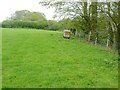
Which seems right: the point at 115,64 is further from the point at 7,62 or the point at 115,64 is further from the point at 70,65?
the point at 7,62

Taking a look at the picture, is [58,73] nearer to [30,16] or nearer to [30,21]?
[30,21]

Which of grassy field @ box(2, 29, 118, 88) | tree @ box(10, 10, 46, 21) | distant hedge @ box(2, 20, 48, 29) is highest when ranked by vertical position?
tree @ box(10, 10, 46, 21)

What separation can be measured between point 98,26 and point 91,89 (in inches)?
481

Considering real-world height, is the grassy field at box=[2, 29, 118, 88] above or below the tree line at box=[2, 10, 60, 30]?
below

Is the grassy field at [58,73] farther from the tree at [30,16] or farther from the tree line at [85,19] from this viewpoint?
the tree at [30,16]

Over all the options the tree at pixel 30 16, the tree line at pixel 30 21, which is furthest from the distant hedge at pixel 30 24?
the tree at pixel 30 16

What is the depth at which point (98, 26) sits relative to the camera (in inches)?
674

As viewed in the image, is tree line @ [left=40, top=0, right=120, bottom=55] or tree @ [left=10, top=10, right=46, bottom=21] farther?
tree @ [left=10, top=10, right=46, bottom=21]

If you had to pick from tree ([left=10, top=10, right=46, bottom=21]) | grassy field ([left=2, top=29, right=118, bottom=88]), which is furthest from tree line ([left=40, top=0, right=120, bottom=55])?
tree ([left=10, top=10, right=46, bottom=21])

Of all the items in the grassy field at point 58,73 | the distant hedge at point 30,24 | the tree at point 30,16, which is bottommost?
the grassy field at point 58,73

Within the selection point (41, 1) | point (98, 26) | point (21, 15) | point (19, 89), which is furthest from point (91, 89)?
point (21, 15)

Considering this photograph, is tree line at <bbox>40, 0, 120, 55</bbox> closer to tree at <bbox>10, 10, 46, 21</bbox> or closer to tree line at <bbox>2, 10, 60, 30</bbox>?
tree line at <bbox>2, 10, 60, 30</bbox>

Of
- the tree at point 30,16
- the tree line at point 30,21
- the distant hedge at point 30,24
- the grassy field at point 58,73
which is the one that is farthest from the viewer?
the tree at point 30,16

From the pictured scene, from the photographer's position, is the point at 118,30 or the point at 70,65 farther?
the point at 118,30
